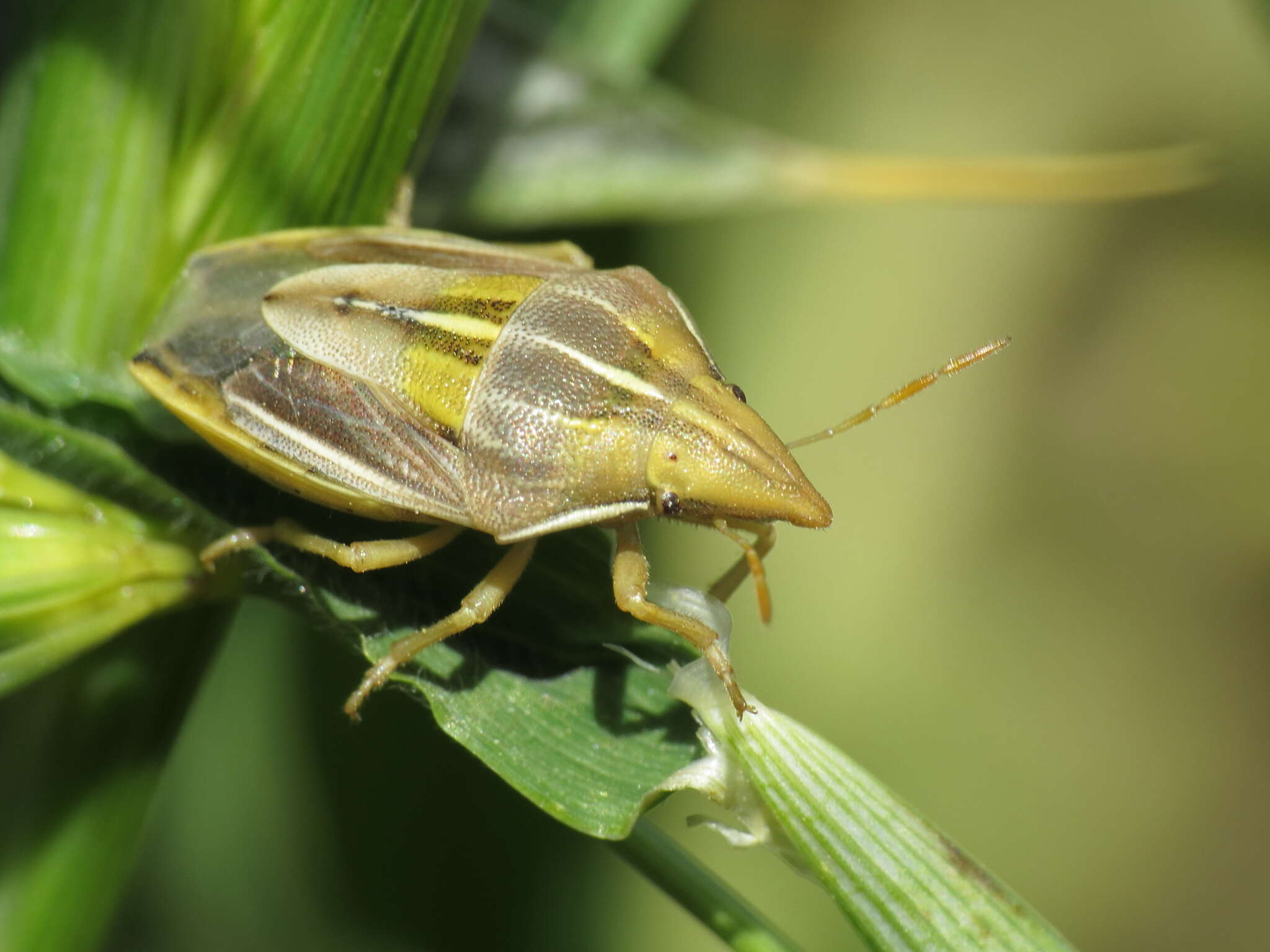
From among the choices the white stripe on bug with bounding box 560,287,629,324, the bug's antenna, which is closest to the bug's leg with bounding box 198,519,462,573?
the white stripe on bug with bounding box 560,287,629,324

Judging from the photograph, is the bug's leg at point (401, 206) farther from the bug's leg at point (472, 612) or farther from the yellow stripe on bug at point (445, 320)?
the bug's leg at point (472, 612)

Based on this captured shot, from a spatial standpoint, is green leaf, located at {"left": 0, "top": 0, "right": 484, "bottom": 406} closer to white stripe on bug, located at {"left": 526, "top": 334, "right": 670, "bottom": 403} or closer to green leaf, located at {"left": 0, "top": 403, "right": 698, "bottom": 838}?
green leaf, located at {"left": 0, "top": 403, "right": 698, "bottom": 838}

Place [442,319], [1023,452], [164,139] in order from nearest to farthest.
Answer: [164,139] < [442,319] < [1023,452]

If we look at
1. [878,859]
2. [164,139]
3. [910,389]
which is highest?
[910,389]

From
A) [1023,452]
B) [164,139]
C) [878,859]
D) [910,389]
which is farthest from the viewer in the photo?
[1023,452]

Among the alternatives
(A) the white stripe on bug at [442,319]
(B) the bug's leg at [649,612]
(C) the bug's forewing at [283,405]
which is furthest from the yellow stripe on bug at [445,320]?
(B) the bug's leg at [649,612]

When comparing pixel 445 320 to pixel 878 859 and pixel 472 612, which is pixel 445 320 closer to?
pixel 472 612

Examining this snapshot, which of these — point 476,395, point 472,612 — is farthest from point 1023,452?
point 472,612

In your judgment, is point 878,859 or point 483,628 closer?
point 878,859
